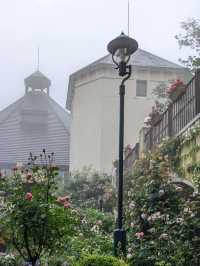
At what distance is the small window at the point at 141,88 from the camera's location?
102ft

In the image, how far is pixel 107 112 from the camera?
99.3 feet

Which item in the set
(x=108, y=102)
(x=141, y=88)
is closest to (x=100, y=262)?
(x=108, y=102)

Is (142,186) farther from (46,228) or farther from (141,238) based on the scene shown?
(46,228)

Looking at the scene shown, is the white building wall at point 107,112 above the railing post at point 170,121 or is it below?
above

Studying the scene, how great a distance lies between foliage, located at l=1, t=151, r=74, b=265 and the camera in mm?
6859

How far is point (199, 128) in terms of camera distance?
8.48 m

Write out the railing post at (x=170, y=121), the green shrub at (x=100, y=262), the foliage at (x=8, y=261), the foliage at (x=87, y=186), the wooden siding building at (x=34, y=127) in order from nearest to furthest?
the green shrub at (x=100, y=262)
the foliage at (x=8, y=261)
the railing post at (x=170, y=121)
the foliage at (x=87, y=186)
the wooden siding building at (x=34, y=127)

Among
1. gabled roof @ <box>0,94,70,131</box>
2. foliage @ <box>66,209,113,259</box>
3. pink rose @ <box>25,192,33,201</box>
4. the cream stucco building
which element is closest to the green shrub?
pink rose @ <box>25,192,33,201</box>

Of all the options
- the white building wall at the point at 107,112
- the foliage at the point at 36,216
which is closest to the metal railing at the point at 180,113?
the foliage at the point at 36,216

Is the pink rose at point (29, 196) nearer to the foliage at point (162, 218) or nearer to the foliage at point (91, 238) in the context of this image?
the foliage at point (162, 218)

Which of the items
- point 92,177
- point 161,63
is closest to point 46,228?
point 92,177

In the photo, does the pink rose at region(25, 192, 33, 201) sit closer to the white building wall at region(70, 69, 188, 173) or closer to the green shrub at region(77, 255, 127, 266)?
the green shrub at region(77, 255, 127, 266)

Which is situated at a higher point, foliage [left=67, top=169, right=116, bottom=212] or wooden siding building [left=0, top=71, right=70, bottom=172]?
wooden siding building [left=0, top=71, right=70, bottom=172]

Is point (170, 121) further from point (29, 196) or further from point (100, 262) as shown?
point (100, 262)
